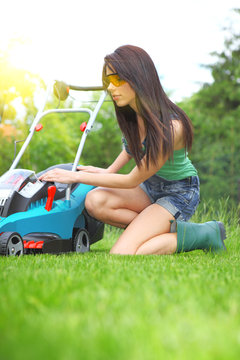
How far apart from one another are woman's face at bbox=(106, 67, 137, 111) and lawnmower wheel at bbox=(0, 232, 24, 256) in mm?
1017

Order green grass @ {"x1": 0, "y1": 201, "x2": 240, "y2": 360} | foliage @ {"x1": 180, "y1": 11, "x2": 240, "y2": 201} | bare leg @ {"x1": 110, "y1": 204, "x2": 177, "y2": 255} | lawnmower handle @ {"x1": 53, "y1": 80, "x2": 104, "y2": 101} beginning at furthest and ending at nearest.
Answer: foliage @ {"x1": 180, "y1": 11, "x2": 240, "y2": 201} → lawnmower handle @ {"x1": 53, "y1": 80, "x2": 104, "y2": 101} → bare leg @ {"x1": 110, "y1": 204, "x2": 177, "y2": 255} → green grass @ {"x1": 0, "y1": 201, "x2": 240, "y2": 360}

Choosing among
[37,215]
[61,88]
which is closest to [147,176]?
[37,215]

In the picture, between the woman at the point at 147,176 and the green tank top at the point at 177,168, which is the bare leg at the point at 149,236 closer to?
the woman at the point at 147,176

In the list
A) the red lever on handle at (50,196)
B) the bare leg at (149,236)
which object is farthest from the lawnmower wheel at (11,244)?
the bare leg at (149,236)

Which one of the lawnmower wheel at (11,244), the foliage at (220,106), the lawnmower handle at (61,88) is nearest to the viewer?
the lawnmower wheel at (11,244)

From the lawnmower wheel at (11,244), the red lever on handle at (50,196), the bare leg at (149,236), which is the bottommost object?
the bare leg at (149,236)

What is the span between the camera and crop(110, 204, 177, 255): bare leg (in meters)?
3.02

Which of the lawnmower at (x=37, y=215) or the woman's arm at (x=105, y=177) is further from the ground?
the woman's arm at (x=105, y=177)

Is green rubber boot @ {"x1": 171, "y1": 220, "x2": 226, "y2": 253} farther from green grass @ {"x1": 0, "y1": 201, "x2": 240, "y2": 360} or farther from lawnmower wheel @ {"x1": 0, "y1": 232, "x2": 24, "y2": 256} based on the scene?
lawnmower wheel @ {"x1": 0, "y1": 232, "x2": 24, "y2": 256}

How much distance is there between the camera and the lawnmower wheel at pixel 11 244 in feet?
8.39

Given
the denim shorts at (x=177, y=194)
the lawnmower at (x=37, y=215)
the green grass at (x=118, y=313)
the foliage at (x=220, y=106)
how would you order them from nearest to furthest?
the green grass at (x=118, y=313) < the lawnmower at (x=37, y=215) < the denim shorts at (x=177, y=194) < the foliage at (x=220, y=106)

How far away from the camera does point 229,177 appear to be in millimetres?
10805

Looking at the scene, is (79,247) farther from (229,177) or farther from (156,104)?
(229,177)

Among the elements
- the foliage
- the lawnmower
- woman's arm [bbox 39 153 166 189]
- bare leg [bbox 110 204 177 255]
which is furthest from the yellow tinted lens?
the foliage
